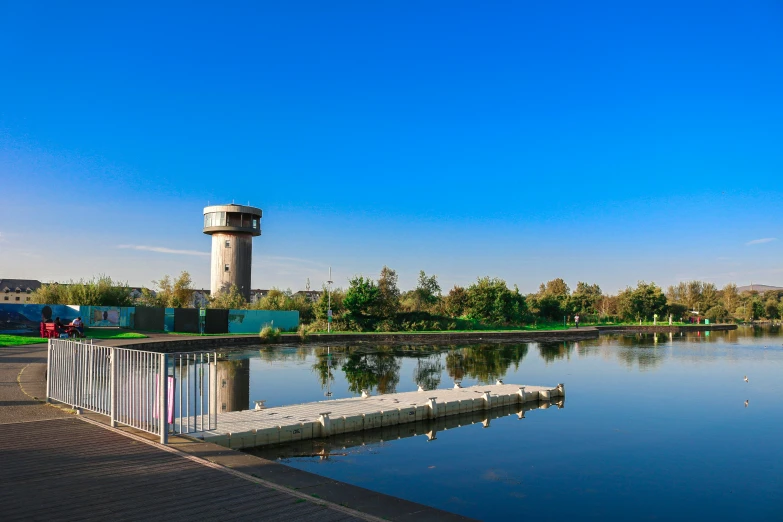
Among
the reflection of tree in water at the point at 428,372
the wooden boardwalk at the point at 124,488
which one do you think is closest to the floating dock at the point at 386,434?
the reflection of tree in water at the point at 428,372

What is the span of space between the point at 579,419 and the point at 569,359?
15744mm

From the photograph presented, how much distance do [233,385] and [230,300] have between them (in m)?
28.1

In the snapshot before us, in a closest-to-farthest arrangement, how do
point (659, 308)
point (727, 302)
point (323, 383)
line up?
point (323, 383) → point (659, 308) → point (727, 302)

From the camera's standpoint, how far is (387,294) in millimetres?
48875

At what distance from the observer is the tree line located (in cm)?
3719

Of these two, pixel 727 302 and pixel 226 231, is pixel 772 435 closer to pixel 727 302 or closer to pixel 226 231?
pixel 226 231

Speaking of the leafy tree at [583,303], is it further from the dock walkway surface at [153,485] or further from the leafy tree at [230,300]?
the dock walkway surface at [153,485]

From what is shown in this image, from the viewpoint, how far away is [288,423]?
10695 mm

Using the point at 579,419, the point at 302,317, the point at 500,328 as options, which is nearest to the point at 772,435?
the point at 579,419

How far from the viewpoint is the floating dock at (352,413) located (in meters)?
9.93

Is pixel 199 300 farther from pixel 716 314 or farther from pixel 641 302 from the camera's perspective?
pixel 716 314

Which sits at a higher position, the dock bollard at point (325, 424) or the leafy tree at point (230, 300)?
the leafy tree at point (230, 300)

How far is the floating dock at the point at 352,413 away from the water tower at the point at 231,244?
3761cm

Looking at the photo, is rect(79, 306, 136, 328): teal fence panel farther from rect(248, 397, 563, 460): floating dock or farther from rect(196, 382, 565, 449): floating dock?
rect(248, 397, 563, 460): floating dock
